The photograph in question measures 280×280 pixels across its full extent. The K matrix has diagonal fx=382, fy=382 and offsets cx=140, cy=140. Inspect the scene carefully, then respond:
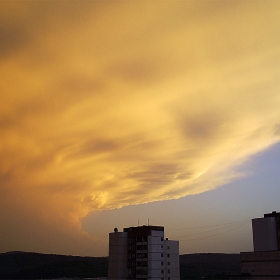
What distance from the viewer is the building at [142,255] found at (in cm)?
9938

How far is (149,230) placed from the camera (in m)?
101

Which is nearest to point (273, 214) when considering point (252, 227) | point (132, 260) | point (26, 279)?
point (252, 227)

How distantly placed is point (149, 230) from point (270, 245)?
3382 cm

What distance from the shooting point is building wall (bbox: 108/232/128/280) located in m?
102

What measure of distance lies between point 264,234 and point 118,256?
41.0m

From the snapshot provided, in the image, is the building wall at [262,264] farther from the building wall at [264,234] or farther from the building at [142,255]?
the building at [142,255]

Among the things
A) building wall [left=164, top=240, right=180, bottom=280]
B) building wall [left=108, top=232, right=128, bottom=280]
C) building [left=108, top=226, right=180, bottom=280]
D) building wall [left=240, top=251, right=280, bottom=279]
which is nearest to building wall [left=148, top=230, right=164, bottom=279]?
building [left=108, top=226, right=180, bottom=280]

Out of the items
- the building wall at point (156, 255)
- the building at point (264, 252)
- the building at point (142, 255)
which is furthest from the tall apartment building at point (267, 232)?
the building wall at point (156, 255)

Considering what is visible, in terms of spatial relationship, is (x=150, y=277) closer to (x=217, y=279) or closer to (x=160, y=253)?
(x=160, y=253)

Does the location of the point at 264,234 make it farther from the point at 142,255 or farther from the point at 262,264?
the point at 142,255

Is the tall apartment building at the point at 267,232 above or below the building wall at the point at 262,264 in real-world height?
above

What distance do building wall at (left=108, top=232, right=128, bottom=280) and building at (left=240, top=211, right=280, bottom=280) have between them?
105 ft

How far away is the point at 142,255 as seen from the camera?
99.7 m

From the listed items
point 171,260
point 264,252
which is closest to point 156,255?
point 171,260
